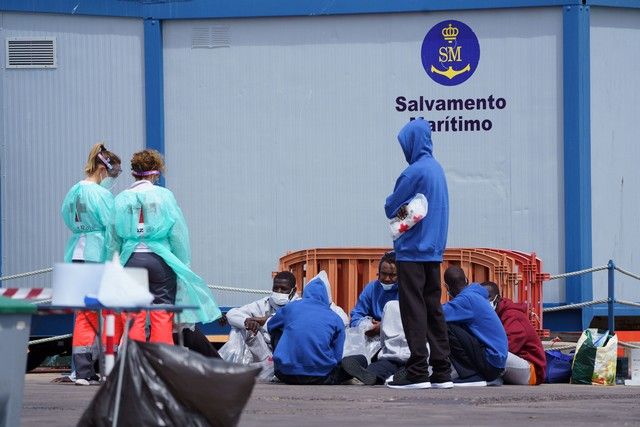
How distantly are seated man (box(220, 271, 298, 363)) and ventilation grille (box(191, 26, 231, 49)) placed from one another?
9.04 feet

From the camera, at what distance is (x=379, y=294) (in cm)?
1219

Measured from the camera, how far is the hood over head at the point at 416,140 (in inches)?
413

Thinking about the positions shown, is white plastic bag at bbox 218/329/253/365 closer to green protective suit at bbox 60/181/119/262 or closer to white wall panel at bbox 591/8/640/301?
green protective suit at bbox 60/181/119/262

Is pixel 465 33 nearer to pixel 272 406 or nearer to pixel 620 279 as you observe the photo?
pixel 620 279

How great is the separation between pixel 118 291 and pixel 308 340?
16.3 ft

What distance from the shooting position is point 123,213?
36.3 ft

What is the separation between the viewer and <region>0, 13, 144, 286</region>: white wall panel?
1427 cm

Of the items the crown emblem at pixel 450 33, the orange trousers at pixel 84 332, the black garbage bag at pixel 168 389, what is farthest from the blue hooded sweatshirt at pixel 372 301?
the black garbage bag at pixel 168 389

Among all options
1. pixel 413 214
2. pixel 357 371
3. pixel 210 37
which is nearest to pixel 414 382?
pixel 357 371

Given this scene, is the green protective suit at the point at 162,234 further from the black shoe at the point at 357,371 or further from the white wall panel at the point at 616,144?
the white wall panel at the point at 616,144

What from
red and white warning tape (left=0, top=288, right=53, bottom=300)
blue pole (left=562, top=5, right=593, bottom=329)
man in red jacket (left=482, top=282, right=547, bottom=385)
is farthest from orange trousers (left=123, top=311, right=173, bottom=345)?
blue pole (left=562, top=5, right=593, bottom=329)

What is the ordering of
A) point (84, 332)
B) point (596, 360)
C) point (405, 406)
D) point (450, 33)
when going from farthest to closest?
point (450, 33)
point (596, 360)
point (84, 332)
point (405, 406)

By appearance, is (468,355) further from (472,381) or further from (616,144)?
(616,144)

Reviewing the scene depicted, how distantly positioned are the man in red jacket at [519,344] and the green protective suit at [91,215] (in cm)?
301
